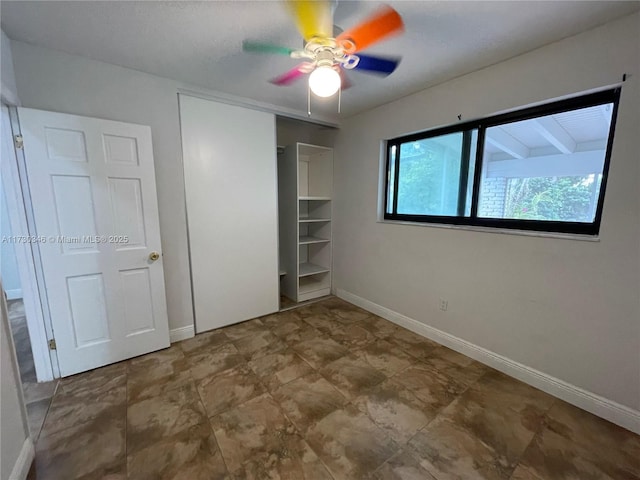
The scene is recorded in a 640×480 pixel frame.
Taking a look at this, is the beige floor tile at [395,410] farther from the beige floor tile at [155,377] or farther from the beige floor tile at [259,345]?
the beige floor tile at [155,377]

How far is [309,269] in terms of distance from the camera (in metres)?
3.74

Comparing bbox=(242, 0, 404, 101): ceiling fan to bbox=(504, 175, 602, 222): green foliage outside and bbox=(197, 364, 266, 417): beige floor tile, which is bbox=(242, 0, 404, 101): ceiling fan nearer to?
bbox=(504, 175, 602, 222): green foliage outside

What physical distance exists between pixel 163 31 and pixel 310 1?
1.11 m

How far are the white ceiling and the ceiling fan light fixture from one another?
0.35 m

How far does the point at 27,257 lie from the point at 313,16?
243 centimetres

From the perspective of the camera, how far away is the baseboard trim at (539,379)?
Answer: 160 centimetres

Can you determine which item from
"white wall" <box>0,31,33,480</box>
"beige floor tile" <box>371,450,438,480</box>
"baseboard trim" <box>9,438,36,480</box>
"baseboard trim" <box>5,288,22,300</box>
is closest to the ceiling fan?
"white wall" <box>0,31,33,480</box>

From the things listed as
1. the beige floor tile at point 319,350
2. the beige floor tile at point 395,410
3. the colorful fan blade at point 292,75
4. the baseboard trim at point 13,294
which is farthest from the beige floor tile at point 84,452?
the baseboard trim at point 13,294

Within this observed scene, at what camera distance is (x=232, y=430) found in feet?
5.09

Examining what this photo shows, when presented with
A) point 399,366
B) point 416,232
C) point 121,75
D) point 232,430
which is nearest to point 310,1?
point 121,75

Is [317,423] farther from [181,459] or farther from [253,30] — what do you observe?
[253,30]

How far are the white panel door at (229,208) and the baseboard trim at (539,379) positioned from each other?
1.71m

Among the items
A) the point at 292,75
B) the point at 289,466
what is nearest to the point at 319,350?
the point at 289,466

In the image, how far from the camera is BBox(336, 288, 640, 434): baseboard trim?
1601 millimetres
